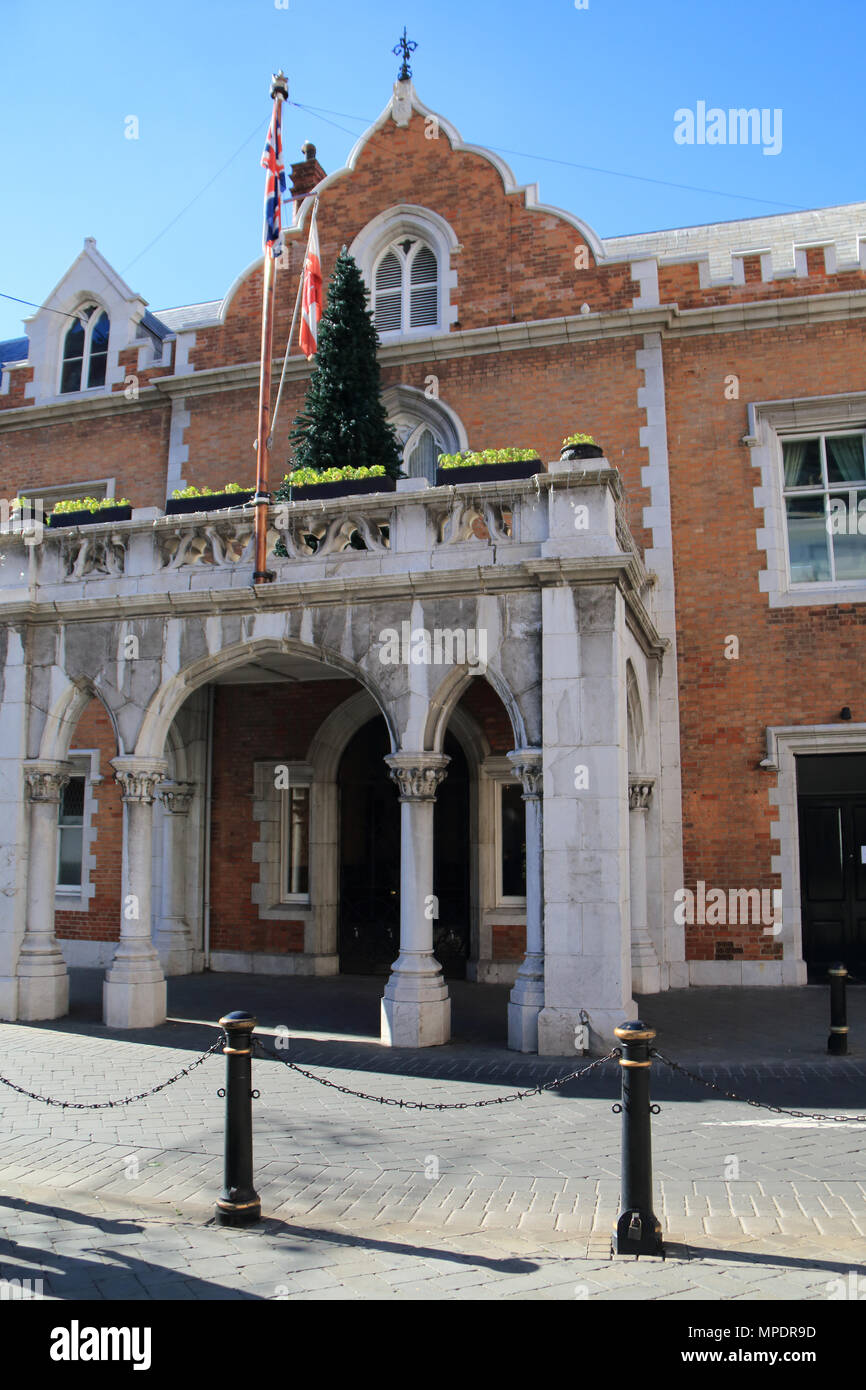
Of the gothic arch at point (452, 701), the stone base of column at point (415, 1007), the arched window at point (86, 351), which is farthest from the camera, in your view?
the arched window at point (86, 351)

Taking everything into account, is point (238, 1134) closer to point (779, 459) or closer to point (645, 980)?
point (645, 980)

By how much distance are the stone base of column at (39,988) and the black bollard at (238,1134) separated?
21.3ft

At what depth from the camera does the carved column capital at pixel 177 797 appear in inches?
585

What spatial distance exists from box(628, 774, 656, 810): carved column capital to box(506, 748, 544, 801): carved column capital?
325 cm

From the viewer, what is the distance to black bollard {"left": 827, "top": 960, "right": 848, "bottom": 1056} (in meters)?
8.83

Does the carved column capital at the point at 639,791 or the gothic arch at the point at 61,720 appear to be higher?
the gothic arch at the point at 61,720

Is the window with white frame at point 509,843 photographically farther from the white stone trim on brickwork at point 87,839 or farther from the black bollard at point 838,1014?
the white stone trim on brickwork at point 87,839

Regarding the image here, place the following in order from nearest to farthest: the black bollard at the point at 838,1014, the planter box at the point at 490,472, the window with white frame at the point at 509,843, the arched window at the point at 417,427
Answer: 1. the black bollard at the point at 838,1014
2. the planter box at the point at 490,472
3. the window with white frame at the point at 509,843
4. the arched window at the point at 417,427

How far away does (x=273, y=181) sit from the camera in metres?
12.0

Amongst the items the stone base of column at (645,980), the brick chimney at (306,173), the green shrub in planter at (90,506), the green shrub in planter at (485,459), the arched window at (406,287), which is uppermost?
the brick chimney at (306,173)

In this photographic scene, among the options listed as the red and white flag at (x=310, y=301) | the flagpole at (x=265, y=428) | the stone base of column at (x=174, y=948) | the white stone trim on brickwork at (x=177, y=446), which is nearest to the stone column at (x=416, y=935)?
the flagpole at (x=265, y=428)

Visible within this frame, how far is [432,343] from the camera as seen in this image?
15430 millimetres

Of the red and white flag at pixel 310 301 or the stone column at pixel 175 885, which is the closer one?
the red and white flag at pixel 310 301

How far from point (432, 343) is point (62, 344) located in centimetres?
731
